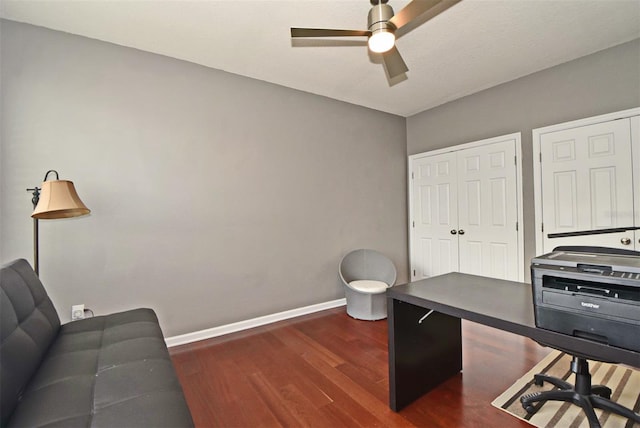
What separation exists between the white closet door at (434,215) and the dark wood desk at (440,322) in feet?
6.74

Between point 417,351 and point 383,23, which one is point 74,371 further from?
point 383,23

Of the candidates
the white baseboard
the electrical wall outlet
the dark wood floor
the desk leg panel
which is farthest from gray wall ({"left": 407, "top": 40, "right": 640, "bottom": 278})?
the electrical wall outlet

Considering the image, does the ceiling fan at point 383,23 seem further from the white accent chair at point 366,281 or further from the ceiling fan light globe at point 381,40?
the white accent chair at point 366,281

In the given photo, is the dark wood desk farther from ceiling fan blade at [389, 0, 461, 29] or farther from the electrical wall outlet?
the electrical wall outlet

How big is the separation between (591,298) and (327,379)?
5.32ft

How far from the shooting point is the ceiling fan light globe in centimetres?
171

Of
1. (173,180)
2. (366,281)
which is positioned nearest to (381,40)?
(173,180)

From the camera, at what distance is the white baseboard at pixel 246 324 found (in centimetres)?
267

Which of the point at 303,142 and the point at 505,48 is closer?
the point at 505,48

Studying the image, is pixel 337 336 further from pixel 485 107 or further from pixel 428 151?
pixel 485 107

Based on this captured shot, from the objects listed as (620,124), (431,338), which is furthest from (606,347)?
(620,124)

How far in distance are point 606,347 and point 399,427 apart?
107cm

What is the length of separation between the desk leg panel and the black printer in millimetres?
719

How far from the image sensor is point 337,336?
2773mm
